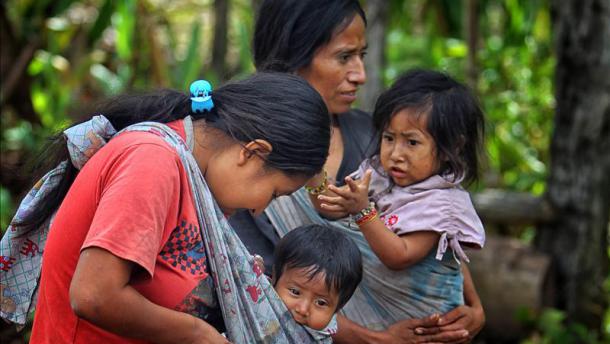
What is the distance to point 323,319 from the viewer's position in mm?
2428

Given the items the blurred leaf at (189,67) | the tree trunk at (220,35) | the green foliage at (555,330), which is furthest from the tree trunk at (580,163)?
the blurred leaf at (189,67)

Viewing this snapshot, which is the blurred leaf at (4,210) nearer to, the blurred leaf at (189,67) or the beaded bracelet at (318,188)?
the blurred leaf at (189,67)

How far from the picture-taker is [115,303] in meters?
1.81

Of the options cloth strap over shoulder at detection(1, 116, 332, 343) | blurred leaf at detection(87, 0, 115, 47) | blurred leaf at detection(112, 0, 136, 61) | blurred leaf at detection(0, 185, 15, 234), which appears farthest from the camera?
blurred leaf at detection(87, 0, 115, 47)

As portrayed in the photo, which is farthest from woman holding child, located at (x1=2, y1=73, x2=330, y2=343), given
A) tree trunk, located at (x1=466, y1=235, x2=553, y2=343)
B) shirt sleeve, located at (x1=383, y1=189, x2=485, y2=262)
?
tree trunk, located at (x1=466, y1=235, x2=553, y2=343)

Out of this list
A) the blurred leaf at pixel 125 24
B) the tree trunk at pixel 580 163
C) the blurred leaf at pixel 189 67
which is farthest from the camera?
the blurred leaf at pixel 189 67

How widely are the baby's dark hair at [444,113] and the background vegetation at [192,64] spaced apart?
3367mm

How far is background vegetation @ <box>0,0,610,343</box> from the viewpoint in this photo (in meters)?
6.54

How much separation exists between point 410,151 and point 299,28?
1.73 ft

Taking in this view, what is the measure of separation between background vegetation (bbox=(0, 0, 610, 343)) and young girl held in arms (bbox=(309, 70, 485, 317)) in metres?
3.42

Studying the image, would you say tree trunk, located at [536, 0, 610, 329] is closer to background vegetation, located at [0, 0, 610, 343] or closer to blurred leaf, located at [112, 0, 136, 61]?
background vegetation, located at [0, 0, 610, 343]

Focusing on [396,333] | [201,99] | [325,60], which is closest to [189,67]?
[325,60]

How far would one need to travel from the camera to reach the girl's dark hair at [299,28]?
284 cm

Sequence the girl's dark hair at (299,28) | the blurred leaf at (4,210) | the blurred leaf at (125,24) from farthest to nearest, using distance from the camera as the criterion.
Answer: the blurred leaf at (125,24) < the blurred leaf at (4,210) < the girl's dark hair at (299,28)
